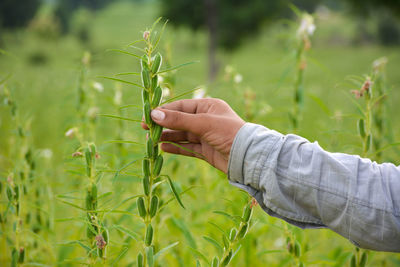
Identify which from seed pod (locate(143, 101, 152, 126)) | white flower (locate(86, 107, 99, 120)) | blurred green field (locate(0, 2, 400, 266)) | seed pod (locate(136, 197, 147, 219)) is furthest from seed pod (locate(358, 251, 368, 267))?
white flower (locate(86, 107, 99, 120))

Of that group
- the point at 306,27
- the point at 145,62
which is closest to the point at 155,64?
the point at 145,62

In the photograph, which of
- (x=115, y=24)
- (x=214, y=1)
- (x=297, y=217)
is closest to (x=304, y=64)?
(x=297, y=217)

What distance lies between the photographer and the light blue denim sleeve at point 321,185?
1008 millimetres

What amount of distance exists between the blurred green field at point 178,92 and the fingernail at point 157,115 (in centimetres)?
23

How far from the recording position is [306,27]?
1883 mm

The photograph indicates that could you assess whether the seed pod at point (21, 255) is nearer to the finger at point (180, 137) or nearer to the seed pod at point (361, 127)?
the finger at point (180, 137)

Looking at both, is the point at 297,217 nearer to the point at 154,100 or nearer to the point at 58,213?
the point at 154,100

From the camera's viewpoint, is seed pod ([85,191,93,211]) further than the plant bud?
No

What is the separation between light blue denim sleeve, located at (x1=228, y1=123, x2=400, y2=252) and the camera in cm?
101

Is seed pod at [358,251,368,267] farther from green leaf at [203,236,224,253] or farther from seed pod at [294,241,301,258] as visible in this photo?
green leaf at [203,236,224,253]

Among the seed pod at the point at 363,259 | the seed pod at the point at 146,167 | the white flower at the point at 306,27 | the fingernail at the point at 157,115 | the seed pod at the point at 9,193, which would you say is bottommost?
the seed pod at the point at 363,259

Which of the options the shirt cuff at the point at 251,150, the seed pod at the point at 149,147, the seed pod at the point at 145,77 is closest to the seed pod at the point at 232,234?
the shirt cuff at the point at 251,150

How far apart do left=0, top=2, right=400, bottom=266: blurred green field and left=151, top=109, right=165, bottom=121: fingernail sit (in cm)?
23

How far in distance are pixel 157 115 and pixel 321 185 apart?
52cm
